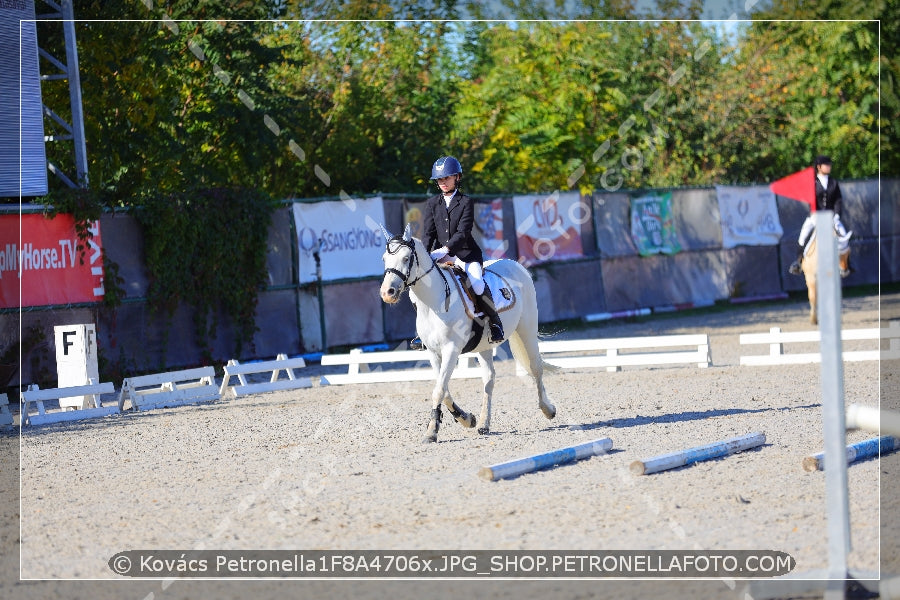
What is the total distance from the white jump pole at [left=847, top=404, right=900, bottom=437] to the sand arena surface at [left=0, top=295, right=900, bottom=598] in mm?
815

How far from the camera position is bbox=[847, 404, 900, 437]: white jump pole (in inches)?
239

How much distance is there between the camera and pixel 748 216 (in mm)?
30594

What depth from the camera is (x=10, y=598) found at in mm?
6438

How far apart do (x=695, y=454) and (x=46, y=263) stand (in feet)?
36.3

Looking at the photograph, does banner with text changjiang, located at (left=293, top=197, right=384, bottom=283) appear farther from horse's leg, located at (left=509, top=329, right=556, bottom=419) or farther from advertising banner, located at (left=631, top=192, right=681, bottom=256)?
horse's leg, located at (left=509, top=329, right=556, bottom=419)

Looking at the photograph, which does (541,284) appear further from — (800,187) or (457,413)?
(800,187)

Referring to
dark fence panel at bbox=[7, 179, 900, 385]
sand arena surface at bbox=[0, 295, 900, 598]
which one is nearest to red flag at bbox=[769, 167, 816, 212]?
sand arena surface at bbox=[0, 295, 900, 598]

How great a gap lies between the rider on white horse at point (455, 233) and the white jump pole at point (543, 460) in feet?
6.68

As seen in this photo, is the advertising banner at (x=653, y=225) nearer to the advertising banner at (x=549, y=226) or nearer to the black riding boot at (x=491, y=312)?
the advertising banner at (x=549, y=226)

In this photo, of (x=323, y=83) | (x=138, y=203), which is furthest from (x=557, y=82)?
(x=138, y=203)

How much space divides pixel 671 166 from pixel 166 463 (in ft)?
89.2

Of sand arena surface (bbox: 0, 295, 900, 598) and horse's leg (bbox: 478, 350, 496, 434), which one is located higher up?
horse's leg (bbox: 478, 350, 496, 434)

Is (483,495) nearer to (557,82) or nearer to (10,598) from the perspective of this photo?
(10,598)

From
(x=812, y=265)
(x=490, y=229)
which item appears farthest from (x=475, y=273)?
(x=490, y=229)
